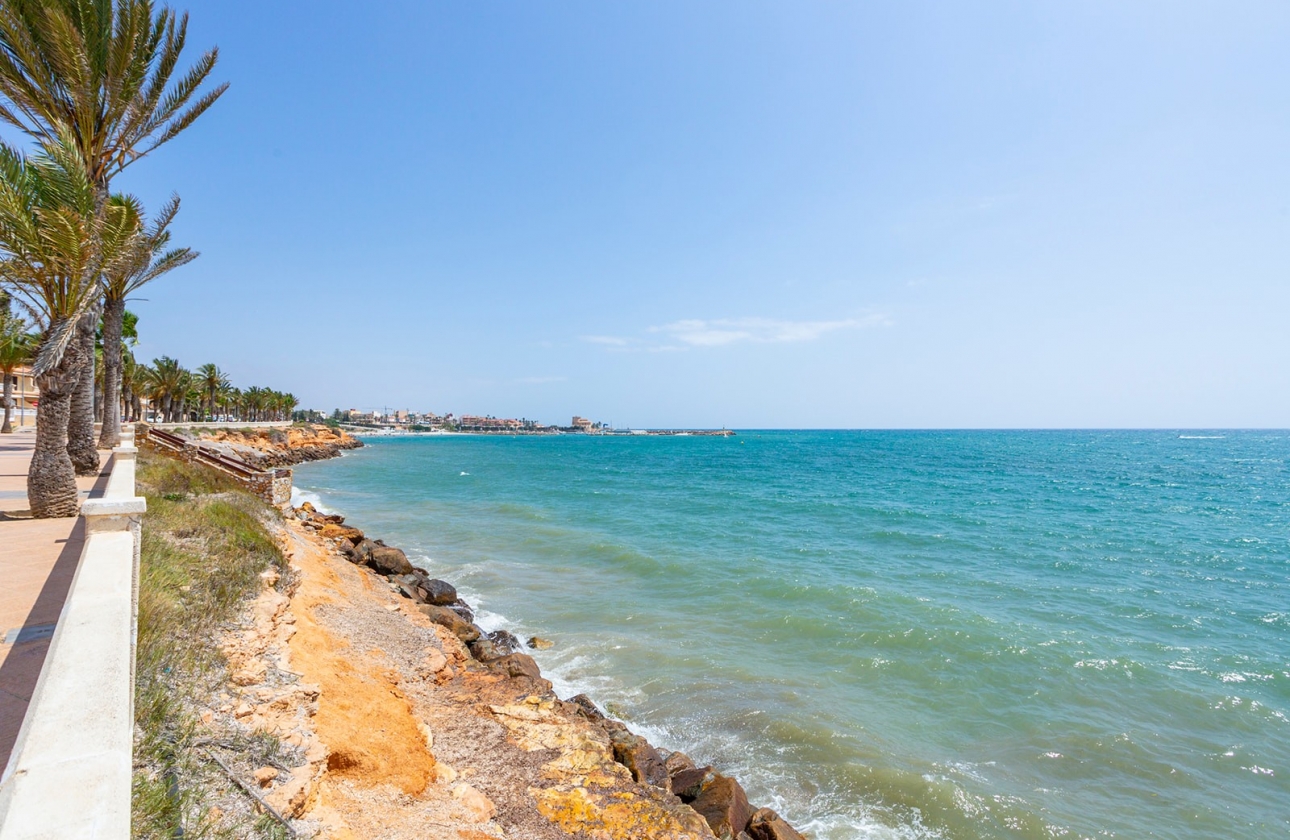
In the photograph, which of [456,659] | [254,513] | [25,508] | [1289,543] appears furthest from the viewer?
[1289,543]

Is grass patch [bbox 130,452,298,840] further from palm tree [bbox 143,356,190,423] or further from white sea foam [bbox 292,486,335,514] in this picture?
palm tree [bbox 143,356,190,423]

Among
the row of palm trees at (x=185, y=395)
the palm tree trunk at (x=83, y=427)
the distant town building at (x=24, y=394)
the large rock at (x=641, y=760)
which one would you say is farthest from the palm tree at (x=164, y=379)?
the large rock at (x=641, y=760)

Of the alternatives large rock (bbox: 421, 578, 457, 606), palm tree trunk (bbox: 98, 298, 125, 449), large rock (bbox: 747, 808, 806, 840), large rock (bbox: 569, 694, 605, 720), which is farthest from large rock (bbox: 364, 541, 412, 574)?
palm tree trunk (bbox: 98, 298, 125, 449)

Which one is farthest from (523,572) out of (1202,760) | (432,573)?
(1202,760)

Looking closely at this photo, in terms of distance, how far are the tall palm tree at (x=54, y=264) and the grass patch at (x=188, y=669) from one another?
5.44 feet

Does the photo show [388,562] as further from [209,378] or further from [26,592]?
[209,378]

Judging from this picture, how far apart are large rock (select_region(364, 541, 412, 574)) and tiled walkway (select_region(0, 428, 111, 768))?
6.16 m

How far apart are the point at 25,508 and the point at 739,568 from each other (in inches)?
692

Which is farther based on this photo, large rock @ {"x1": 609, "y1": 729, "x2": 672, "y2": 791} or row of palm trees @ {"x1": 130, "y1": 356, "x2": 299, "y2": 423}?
row of palm trees @ {"x1": 130, "y1": 356, "x2": 299, "y2": 423}

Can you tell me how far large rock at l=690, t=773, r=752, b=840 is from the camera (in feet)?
22.8

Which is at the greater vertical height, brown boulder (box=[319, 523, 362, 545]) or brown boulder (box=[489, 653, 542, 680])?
brown boulder (box=[319, 523, 362, 545])

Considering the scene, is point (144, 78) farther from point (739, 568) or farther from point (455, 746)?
point (739, 568)

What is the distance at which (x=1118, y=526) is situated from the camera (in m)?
28.1

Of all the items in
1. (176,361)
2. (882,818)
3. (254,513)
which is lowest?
(882,818)
